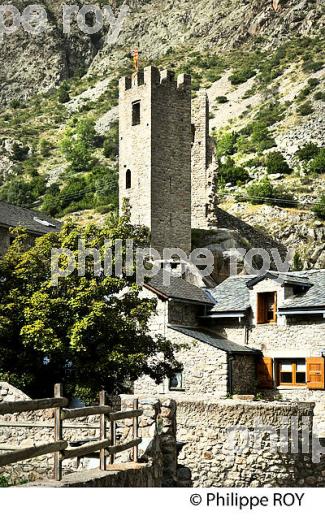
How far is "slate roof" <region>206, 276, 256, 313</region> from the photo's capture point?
34938 mm

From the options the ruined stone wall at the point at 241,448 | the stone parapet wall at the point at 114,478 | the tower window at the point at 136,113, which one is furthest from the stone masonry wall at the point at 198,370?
the tower window at the point at 136,113

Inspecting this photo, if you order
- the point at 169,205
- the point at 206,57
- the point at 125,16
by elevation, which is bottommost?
the point at 169,205

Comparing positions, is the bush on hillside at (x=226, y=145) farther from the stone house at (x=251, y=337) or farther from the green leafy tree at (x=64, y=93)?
the stone house at (x=251, y=337)

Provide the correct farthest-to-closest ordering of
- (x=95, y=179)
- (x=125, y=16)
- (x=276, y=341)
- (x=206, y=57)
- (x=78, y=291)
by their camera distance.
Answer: (x=125, y=16), (x=206, y=57), (x=95, y=179), (x=276, y=341), (x=78, y=291)

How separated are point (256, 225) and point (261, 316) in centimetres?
3442

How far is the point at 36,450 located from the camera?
429 inches

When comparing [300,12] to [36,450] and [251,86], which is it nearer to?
[251,86]

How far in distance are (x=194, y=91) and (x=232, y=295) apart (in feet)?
325

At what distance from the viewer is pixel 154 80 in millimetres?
56594

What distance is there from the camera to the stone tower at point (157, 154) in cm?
5541

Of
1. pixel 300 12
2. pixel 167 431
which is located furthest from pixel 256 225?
pixel 300 12

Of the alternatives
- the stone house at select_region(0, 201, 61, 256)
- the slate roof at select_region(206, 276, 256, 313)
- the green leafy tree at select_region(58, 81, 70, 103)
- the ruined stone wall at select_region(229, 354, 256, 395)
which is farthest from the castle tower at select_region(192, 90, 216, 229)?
the green leafy tree at select_region(58, 81, 70, 103)

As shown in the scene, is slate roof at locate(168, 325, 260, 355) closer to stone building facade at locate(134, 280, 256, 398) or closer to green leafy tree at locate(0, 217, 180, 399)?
stone building facade at locate(134, 280, 256, 398)

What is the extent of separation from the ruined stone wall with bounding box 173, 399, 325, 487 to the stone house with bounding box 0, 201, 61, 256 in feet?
68.9
